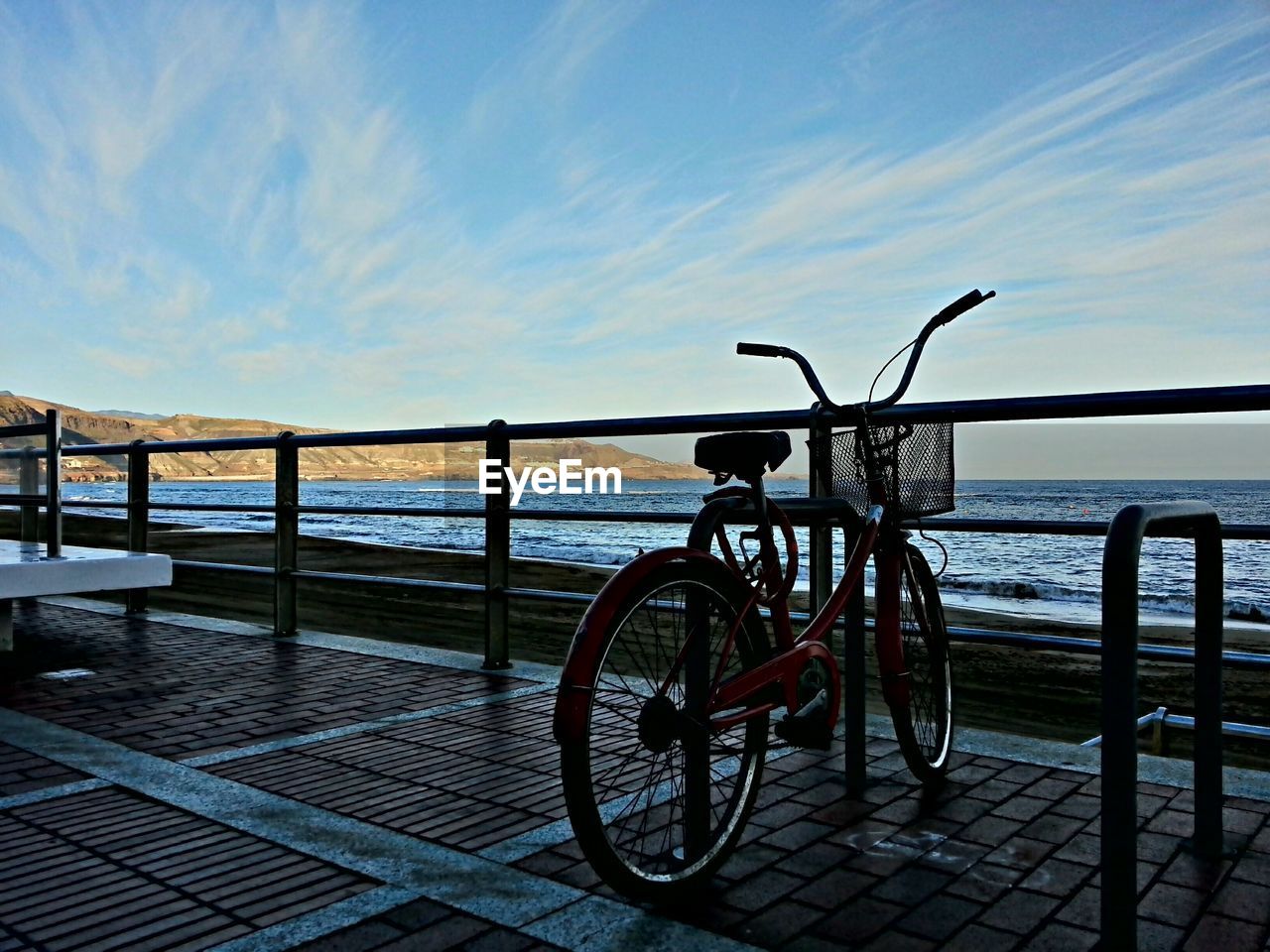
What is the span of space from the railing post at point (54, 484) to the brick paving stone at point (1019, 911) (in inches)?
202

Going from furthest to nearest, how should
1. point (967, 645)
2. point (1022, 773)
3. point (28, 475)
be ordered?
point (967, 645), point (28, 475), point (1022, 773)

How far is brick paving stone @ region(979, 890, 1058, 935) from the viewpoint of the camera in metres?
2.29

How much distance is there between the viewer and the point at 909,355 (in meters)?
3.16

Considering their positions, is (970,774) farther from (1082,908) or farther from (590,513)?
(590,513)

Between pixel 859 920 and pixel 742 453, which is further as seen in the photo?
pixel 742 453

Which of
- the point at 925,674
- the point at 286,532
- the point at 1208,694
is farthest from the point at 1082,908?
the point at 286,532

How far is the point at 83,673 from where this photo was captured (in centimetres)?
532

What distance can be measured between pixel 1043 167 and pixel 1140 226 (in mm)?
3728

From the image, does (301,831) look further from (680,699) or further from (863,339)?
(863,339)

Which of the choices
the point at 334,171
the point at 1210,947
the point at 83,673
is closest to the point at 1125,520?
the point at 1210,947

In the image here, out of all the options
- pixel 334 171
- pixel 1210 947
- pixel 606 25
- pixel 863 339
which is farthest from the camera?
pixel 863 339

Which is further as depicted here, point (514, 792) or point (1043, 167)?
point (1043, 167)

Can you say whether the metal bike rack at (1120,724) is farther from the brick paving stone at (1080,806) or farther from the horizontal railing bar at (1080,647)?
the horizontal railing bar at (1080,647)

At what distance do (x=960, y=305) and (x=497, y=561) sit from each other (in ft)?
9.99
